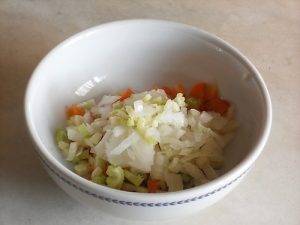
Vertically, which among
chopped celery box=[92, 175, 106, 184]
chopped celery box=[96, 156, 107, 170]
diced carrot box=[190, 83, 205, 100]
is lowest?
chopped celery box=[92, 175, 106, 184]

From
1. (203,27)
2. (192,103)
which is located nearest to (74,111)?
(192,103)

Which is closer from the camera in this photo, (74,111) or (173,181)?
(173,181)

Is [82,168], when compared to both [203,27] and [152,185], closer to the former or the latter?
[152,185]

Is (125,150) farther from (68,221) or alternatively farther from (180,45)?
(180,45)

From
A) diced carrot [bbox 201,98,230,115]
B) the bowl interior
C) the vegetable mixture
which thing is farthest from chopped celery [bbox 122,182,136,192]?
diced carrot [bbox 201,98,230,115]

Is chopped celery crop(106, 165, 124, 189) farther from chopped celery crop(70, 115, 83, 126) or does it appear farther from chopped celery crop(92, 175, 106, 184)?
chopped celery crop(70, 115, 83, 126)

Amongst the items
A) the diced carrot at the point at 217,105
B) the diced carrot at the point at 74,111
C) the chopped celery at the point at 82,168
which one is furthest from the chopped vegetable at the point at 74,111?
the diced carrot at the point at 217,105

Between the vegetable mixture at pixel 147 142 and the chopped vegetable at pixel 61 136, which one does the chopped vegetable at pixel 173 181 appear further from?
the chopped vegetable at pixel 61 136
